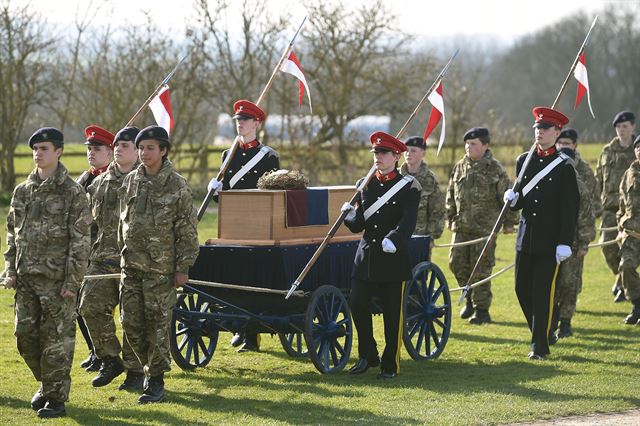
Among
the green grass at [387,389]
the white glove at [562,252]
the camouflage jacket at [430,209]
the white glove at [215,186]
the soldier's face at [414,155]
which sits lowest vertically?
the green grass at [387,389]


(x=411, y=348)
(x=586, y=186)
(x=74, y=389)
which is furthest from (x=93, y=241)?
(x=586, y=186)

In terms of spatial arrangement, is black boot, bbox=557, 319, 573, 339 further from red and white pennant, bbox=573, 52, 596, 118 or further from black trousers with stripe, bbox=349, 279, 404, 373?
black trousers with stripe, bbox=349, 279, 404, 373

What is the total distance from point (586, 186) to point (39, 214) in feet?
22.1

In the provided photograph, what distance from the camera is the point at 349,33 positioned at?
102 feet

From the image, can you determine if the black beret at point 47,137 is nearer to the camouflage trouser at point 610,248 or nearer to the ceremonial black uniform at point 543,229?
the ceremonial black uniform at point 543,229

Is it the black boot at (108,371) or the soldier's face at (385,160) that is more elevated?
the soldier's face at (385,160)

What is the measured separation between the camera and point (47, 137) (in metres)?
8.48

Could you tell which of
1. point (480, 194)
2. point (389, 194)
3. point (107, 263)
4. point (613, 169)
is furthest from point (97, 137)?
point (613, 169)

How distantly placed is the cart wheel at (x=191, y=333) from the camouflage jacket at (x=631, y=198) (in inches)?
203

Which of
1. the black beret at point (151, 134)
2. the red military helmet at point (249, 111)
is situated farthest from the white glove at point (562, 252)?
the black beret at point (151, 134)

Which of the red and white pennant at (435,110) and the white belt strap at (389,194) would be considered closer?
the white belt strap at (389,194)

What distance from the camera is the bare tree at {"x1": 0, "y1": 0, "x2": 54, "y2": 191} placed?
91.6 feet

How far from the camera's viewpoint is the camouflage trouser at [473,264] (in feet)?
44.8

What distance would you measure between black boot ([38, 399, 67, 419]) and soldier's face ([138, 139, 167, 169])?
1.80 m
